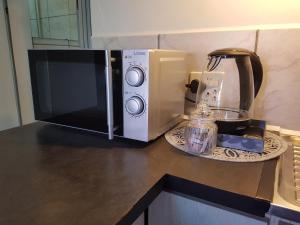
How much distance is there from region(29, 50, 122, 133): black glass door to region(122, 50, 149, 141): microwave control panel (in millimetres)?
28

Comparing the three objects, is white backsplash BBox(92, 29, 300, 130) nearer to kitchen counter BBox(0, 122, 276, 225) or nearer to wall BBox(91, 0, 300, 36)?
wall BBox(91, 0, 300, 36)

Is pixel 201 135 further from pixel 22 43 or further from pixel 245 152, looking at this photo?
pixel 22 43

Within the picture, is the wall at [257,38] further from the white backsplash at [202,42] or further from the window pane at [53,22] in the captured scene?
the window pane at [53,22]

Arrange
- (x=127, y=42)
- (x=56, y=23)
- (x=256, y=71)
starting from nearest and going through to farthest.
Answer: (x=256, y=71) → (x=127, y=42) → (x=56, y=23)

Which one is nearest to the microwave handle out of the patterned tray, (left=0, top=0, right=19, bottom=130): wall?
the patterned tray

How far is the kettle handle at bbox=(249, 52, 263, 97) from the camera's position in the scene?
2.20ft

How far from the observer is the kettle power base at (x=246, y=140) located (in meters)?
0.59

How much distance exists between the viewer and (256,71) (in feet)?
2.30

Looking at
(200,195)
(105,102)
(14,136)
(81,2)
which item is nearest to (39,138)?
(14,136)

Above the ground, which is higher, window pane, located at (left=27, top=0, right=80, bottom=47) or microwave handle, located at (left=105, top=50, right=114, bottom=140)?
window pane, located at (left=27, top=0, right=80, bottom=47)

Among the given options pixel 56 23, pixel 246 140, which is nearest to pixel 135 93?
pixel 246 140

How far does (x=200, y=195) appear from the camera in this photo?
46 centimetres

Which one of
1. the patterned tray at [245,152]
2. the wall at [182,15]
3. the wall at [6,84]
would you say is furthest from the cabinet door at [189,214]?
the wall at [6,84]

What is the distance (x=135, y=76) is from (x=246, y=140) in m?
0.34
